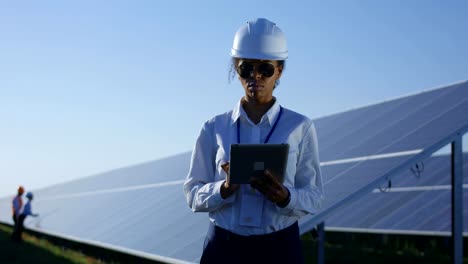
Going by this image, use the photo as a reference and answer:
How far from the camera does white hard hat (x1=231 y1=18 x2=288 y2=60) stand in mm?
3102

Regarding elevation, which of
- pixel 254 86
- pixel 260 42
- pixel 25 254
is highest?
pixel 260 42

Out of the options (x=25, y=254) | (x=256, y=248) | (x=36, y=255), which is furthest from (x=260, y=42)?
(x=25, y=254)

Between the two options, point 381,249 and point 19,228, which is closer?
point 381,249

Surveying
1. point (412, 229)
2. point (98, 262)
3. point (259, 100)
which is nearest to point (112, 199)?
point (98, 262)

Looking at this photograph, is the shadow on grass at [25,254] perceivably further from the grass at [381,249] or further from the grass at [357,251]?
the grass at [381,249]

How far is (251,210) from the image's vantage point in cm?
306

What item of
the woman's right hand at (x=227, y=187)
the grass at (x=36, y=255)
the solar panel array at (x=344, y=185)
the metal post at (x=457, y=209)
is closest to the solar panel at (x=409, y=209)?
the solar panel array at (x=344, y=185)

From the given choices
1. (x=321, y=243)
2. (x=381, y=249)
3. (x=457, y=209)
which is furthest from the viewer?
(x=381, y=249)

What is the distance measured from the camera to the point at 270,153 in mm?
2928

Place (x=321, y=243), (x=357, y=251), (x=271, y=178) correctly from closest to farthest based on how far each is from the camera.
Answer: (x=271, y=178) < (x=321, y=243) < (x=357, y=251)

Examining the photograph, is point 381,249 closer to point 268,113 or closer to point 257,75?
point 268,113

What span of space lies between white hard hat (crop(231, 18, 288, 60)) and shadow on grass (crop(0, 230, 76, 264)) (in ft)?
39.5

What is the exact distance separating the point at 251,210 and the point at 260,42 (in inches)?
26.8

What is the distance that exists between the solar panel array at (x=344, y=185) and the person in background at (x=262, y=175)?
387 cm
